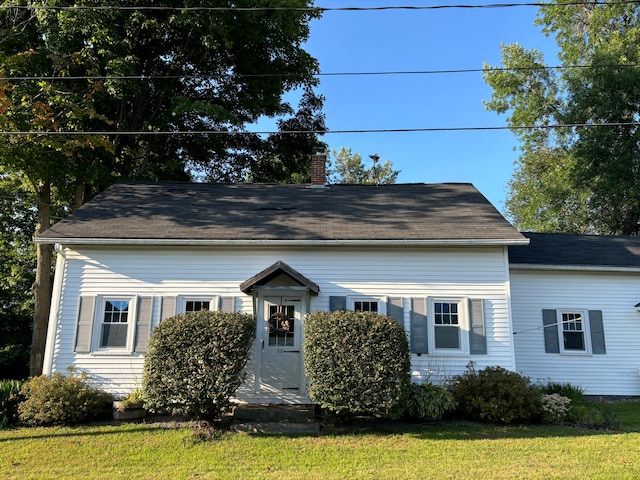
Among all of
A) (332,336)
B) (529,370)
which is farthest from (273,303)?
(529,370)

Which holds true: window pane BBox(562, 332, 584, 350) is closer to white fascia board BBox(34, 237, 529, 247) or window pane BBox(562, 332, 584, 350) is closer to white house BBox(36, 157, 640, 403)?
white house BBox(36, 157, 640, 403)

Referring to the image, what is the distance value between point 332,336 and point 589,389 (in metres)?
7.73

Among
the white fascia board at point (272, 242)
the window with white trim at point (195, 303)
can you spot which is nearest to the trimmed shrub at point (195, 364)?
the window with white trim at point (195, 303)

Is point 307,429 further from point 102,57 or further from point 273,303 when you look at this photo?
point 102,57

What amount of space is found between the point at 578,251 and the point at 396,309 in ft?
21.0

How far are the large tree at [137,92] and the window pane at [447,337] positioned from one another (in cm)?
704

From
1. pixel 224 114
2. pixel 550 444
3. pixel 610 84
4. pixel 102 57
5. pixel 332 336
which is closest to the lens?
pixel 550 444

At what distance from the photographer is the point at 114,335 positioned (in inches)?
409

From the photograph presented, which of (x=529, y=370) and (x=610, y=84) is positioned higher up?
(x=610, y=84)

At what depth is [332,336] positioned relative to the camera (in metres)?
8.14

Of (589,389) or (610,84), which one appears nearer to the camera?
(589,389)

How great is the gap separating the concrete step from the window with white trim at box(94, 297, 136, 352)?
3181 mm

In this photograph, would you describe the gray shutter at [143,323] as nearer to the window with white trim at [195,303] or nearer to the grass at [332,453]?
the window with white trim at [195,303]

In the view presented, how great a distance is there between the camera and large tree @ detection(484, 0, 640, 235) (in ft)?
72.0
